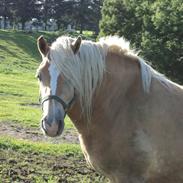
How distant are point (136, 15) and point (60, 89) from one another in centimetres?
3162

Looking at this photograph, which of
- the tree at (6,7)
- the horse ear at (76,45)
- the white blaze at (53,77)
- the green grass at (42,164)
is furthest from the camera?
the tree at (6,7)

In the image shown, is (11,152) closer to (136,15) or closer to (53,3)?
(136,15)

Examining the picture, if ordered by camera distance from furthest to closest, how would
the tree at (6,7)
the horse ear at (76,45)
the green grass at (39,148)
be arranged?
the tree at (6,7)
the green grass at (39,148)
the horse ear at (76,45)

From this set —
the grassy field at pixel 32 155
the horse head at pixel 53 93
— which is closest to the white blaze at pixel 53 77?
the horse head at pixel 53 93

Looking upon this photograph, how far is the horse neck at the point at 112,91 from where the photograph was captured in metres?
4.41

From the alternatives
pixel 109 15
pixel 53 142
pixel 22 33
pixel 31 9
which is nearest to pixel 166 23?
pixel 109 15

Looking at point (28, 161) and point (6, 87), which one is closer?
point (28, 161)

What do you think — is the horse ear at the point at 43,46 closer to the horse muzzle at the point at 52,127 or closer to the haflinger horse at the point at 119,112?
the haflinger horse at the point at 119,112

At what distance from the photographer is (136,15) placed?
115 feet

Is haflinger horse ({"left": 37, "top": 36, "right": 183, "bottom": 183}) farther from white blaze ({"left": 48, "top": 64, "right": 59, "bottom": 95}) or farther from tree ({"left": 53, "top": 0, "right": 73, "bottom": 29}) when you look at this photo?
tree ({"left": 53, "top": 0, "right": 73, "bottom": 29})

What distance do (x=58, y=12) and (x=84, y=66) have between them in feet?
196

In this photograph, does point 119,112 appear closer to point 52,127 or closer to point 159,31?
point 52,127

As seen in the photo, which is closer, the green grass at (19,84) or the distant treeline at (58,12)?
the green grass at (19,84)

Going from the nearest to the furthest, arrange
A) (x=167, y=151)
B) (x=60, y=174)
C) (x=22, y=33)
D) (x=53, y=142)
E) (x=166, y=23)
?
(x=167, y=151) → (x=60, y=174) → (x=53, y=142) → (x=166, y=23) → (x=22, y=33)
